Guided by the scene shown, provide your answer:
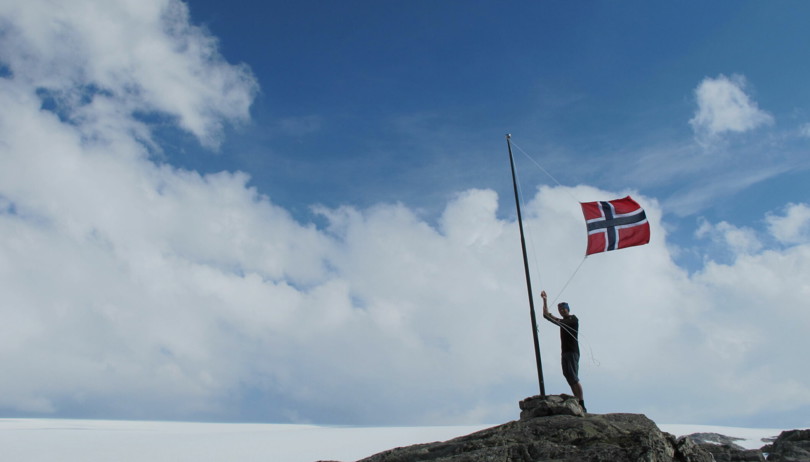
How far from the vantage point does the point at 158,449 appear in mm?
20219

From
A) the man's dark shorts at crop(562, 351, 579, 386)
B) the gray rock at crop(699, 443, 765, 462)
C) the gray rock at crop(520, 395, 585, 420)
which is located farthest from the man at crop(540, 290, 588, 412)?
the gray rock at crop(699, 443, 765, 462)

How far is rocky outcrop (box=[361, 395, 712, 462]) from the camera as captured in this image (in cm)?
901

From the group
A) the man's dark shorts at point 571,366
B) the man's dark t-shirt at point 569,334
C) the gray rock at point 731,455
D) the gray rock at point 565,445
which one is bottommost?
the gray rock at point 565,445

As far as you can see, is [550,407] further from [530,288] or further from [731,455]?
[731,455]

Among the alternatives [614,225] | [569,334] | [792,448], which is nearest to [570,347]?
[569,334]

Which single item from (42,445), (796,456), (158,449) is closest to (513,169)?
(796,456)

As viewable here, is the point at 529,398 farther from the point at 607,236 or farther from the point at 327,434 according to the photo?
the point at 327,434

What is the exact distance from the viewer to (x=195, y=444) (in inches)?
854

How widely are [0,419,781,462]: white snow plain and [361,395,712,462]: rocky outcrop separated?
31.7ft

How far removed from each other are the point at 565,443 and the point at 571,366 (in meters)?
3.32

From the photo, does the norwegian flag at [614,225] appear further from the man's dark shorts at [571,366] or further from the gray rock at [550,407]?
the gray rock at [550,407]

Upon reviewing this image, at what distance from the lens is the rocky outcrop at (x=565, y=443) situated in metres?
9.01

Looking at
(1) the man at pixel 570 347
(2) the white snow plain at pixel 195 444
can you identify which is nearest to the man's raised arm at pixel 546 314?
(1) the man at pixel 570 347

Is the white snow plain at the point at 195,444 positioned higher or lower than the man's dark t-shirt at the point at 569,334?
lower
